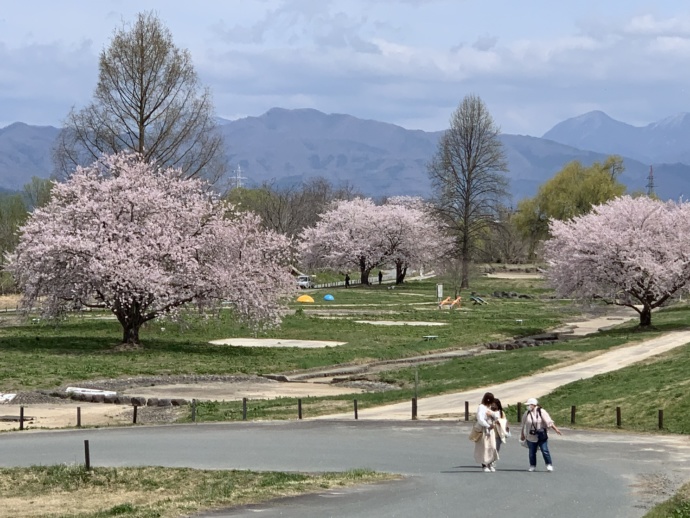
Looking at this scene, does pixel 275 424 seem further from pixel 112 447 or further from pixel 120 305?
pixel 120 305

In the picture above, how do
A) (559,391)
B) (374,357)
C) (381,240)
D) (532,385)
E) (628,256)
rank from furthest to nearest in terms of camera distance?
(381,240)
(628,256)
(374,357)
(532,385)
(559,391)

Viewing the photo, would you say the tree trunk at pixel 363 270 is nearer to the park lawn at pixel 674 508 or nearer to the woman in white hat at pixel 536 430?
the woman in white hat at pixel 536 430

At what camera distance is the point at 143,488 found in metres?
23.8

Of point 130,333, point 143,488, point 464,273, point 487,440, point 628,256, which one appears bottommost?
point 143,488

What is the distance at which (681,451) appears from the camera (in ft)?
92.7

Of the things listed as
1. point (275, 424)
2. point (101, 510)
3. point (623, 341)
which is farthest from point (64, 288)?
point (101, 510)

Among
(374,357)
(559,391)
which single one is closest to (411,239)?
(374,357)

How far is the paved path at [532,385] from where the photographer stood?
38.4 metres

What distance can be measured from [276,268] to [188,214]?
574cm

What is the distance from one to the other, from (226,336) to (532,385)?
27.3m

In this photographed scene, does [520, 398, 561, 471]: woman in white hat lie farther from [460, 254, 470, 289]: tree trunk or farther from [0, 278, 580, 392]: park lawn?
[460, 254, 470, 289]: tree trunk

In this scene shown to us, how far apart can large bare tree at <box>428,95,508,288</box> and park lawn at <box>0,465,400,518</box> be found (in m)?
95.0

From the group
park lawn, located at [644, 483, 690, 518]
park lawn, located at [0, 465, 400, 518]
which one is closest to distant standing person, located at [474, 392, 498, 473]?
park lawn, located at [0, 465, 400, 518]

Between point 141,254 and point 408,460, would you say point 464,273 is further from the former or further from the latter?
point 408,460
